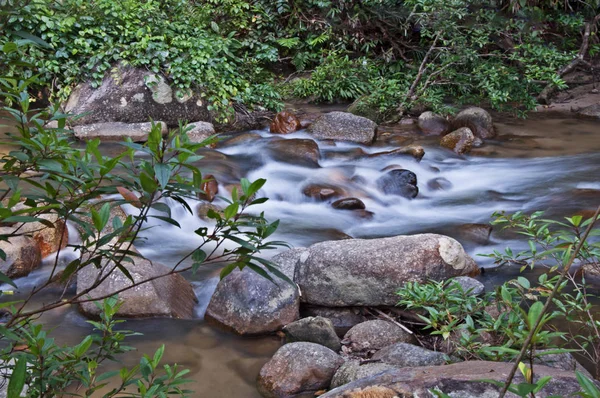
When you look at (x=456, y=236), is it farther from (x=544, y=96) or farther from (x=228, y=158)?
(x=544, y=96)

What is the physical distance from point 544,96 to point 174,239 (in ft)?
27.3

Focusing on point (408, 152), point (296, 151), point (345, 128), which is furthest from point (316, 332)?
point (345, 128)

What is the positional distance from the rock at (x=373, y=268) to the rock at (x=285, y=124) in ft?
17.2

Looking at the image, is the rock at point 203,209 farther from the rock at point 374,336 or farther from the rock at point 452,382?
the rock at point 452,382

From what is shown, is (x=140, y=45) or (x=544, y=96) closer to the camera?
(x=140, y=45)

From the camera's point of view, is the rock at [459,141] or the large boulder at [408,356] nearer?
the large boulder at [408,356]

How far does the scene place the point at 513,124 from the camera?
35.6 feet

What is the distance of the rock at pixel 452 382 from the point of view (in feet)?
7.86

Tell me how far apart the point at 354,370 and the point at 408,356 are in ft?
1.23

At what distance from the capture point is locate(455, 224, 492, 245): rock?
6387mm

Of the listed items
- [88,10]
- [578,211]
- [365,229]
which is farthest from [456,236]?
[88,10]

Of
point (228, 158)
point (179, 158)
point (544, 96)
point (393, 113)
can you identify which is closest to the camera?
point (179, 158)

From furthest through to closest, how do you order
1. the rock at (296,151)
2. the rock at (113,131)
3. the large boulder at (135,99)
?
the large boulder at (135,99)
the rock at (113,131)
the rock at (296,151)

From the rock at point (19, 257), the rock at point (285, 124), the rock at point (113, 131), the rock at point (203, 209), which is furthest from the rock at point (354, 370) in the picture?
the rock at point (285, 124)
